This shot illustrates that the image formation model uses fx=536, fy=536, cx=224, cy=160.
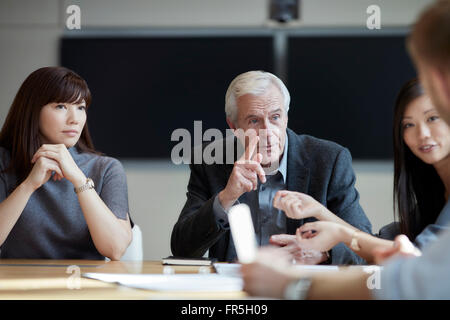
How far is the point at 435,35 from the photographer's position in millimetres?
648

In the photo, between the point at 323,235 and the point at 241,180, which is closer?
the point at 323,235

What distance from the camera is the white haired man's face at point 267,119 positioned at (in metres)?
1.94

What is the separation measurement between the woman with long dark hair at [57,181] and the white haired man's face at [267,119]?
1.68 ft

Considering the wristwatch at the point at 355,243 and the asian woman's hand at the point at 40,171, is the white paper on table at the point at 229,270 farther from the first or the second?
the asian woman's hand at the point at 40,171

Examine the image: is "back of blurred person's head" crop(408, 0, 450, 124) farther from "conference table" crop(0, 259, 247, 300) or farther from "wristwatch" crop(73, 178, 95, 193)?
"wristwatch" crop(73, 178, 95, 193)

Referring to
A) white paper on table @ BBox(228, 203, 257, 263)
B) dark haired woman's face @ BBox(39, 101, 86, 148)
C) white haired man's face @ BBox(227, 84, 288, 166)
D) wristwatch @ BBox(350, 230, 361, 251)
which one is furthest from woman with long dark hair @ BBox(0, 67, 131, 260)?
wristwatch @ BBox(350, 230, 361, 251)

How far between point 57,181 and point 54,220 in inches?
6.0

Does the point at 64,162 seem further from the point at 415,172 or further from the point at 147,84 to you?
the point at 147,84

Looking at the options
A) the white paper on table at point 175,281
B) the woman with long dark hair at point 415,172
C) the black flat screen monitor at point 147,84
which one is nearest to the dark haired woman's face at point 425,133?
the woman with long dark hair at point 415,172

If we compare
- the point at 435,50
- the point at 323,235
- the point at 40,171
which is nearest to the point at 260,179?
the point at 323,235

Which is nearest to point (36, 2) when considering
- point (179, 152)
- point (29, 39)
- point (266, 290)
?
point (29, 39)

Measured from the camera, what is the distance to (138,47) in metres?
3.72

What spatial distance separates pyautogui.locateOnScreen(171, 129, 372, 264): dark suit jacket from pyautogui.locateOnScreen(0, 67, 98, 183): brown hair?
53 cm
